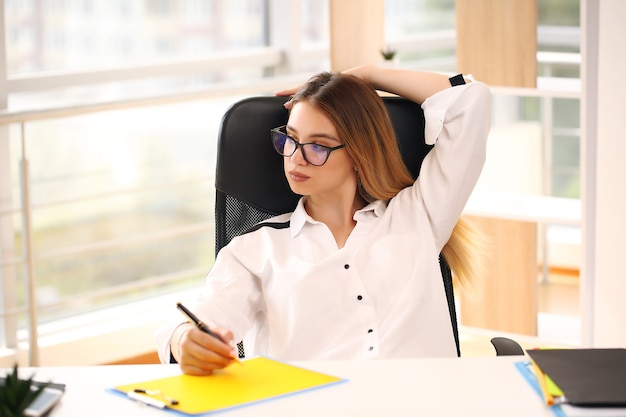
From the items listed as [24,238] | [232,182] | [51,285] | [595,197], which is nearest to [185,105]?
[51,285]

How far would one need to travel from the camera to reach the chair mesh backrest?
2119 millimetres

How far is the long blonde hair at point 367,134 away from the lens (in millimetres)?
2051

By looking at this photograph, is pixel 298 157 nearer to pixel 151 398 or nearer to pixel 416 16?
pixel 151 398

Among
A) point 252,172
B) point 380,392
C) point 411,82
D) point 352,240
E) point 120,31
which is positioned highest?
point 120,31

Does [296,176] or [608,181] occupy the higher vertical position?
[296,176]

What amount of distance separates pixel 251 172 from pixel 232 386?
70cm

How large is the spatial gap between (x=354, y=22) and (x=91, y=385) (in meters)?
2.40

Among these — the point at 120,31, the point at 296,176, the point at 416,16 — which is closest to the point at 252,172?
the point at 296,176

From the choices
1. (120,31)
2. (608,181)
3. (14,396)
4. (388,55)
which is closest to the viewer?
Result: (14,396)

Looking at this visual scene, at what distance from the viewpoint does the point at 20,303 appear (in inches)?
155

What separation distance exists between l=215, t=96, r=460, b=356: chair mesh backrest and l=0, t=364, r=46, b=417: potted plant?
87 centimetres

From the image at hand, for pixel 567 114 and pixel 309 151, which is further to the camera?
pixel 567 114

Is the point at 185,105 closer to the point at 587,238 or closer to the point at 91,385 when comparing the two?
the point at 587,238

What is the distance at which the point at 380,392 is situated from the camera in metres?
1.49
